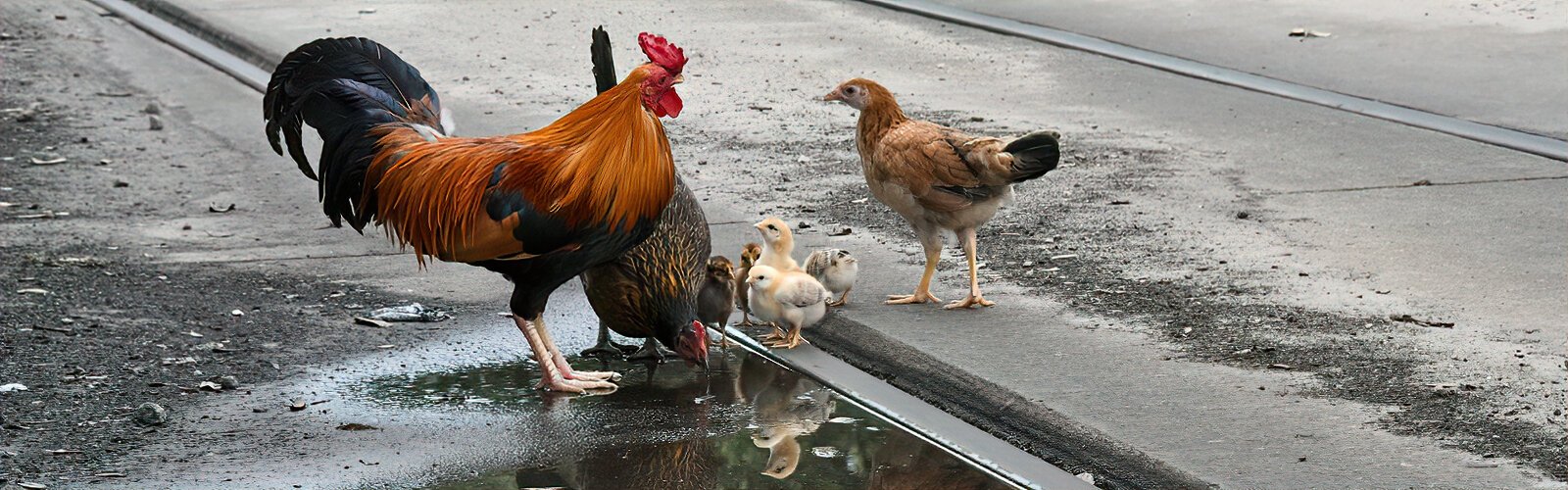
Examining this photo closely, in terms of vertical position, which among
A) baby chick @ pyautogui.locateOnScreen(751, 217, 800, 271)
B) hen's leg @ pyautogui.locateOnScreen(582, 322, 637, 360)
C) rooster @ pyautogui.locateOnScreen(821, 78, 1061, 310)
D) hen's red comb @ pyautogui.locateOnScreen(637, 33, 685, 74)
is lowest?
hen's leg @ pyautogui.locateOnScreen(582, 322, 637, 360)

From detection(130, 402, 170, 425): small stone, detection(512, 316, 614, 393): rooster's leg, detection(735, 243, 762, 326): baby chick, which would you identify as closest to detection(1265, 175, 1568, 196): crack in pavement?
detection(735, 243, 762, 326): baby chick

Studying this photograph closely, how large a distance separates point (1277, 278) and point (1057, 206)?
1642 millimetres

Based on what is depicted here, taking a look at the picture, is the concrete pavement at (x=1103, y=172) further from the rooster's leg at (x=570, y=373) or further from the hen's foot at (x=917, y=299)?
the rooster's leg at (x=570, y=373)

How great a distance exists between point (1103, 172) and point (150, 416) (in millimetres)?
5532

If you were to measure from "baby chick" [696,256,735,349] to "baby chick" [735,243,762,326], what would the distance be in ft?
1.04

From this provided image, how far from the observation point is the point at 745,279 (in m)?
6.86

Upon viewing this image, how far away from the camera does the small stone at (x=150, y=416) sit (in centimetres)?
586

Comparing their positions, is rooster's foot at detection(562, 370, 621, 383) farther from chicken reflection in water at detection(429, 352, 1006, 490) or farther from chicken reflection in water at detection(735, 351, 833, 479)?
chicken reflection in water at detection(735, 351, 833, 479)

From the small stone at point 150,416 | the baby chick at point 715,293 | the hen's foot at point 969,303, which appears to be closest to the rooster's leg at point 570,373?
the baby chick at point 715,293

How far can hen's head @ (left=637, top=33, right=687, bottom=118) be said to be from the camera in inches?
235

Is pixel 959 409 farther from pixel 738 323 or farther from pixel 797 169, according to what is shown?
pixel 797 169

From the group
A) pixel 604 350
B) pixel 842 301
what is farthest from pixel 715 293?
pixel 842 301

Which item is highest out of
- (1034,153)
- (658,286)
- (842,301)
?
(1034,153)

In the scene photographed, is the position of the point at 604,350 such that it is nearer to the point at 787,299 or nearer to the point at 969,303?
the point at 787,299
